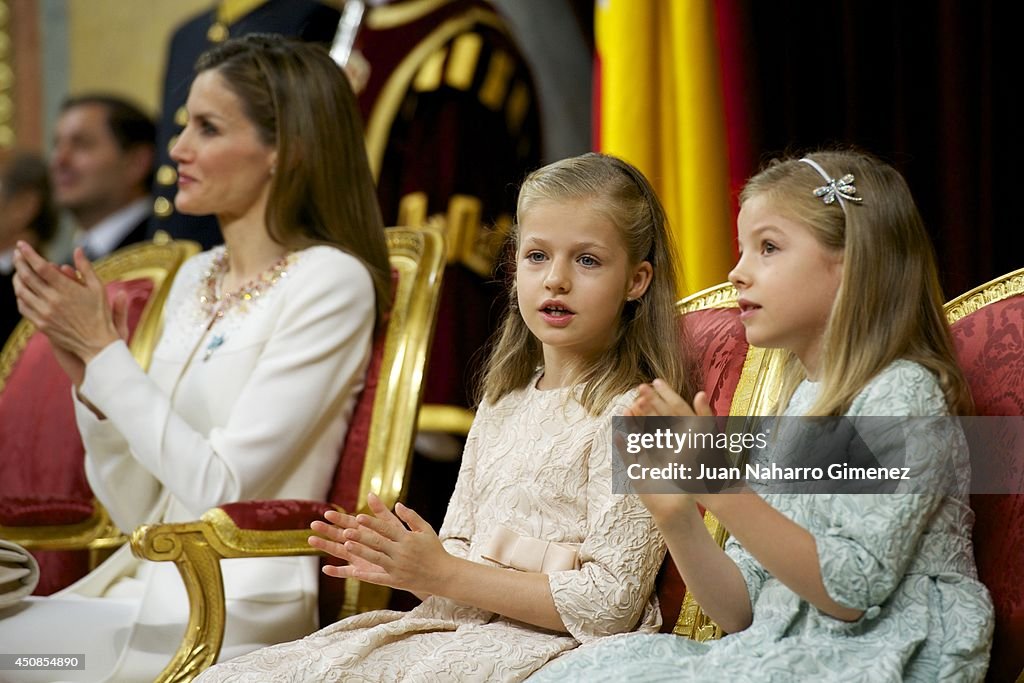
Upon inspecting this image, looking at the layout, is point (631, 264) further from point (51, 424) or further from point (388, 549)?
point (51, 424)

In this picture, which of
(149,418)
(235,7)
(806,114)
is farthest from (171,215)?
(806,114)

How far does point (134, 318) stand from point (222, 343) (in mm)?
494

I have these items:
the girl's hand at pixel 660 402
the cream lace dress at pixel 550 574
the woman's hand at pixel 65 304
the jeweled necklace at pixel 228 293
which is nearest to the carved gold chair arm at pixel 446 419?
the jeweled necklace at pixel 228 293

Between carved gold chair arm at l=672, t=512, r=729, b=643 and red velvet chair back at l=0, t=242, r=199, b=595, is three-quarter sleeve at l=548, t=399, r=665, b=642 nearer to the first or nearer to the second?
carved gold chair arm at l=672, t=512, r=729, b=643

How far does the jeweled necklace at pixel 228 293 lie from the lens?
2527 mm

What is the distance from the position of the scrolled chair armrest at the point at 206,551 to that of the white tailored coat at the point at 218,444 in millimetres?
92

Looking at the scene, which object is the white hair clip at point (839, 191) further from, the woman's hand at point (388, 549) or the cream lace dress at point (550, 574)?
the woman's hand at point (388, 549)

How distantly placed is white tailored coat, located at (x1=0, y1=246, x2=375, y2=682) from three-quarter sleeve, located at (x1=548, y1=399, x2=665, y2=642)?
0.65 m

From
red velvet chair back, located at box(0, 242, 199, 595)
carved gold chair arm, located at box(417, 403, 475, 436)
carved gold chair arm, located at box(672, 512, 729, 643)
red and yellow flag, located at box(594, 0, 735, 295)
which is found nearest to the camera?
carved gold chair arm, located at box(672, 512, 729, 643)

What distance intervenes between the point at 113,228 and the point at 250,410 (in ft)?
8.45

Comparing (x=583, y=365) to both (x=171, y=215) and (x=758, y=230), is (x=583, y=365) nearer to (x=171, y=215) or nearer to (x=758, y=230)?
(x=758, y=230)

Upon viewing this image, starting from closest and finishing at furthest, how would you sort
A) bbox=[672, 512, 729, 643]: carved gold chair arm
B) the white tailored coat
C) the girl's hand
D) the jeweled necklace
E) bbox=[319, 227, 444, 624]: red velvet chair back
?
the girl's hand → bbox=[672, 512, 729, 643]: carved gold chair arm → the white tailored coat → bbox=[319, 227, 444, 624]: red velvet chair back → the jeweled necklace

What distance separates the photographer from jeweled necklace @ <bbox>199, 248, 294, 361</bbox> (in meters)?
2.53

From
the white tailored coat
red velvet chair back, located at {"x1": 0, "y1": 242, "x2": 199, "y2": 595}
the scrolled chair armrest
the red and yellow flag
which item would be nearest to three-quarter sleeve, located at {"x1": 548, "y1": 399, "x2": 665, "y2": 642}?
the scrolled chair armrest
